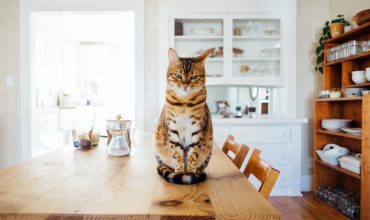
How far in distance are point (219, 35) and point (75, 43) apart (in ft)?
12.9

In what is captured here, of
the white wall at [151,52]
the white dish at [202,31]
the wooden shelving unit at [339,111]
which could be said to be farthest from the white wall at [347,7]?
the white wall at [151,52]

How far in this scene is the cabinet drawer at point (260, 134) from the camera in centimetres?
279

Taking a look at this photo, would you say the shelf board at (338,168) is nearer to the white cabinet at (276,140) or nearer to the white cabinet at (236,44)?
the white cabinet at (276,140)

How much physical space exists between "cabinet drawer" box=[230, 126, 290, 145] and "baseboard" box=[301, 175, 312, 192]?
61 cm

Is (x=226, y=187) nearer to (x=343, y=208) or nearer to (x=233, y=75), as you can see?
(x=343, y=208)

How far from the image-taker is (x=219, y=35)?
10.1 ft

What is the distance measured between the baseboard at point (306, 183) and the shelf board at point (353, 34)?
149 centimetres

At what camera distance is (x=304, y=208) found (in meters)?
2.55

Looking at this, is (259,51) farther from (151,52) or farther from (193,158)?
(193,158)

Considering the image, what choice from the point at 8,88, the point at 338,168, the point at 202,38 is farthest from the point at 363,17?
the point at 8,88

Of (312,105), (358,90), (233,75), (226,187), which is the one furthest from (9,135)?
(358,90)

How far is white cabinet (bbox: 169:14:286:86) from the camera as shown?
3.02 metres

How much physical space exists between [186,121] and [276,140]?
2283 mm

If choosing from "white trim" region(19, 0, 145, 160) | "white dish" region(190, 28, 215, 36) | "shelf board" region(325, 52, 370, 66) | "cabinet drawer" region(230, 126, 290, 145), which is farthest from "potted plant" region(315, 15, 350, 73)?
"white trim" region(19, 0, 145, 160)
